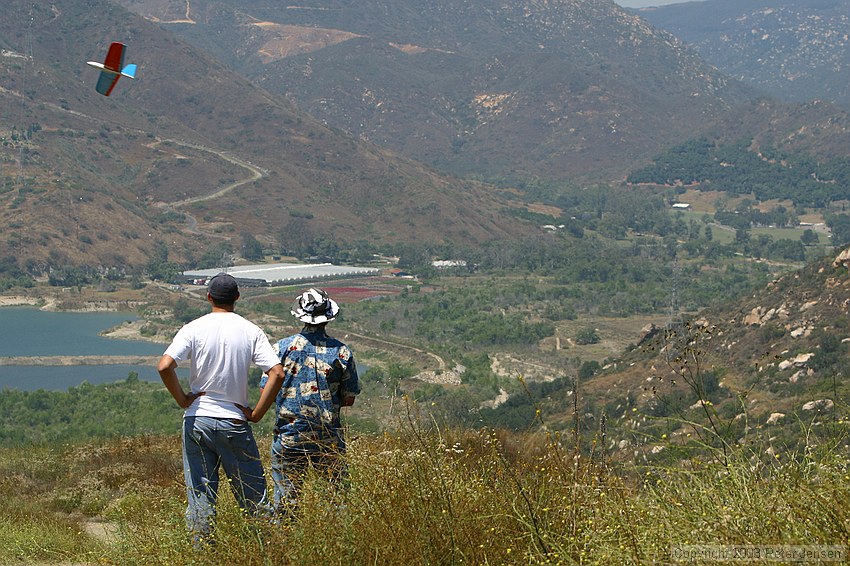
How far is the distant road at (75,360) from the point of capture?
51.5 m

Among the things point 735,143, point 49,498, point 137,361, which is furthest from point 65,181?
point 735,143

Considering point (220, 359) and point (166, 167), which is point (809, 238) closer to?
point (166, 167)

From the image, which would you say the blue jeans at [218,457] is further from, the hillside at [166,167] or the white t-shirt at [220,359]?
the hillside at [166,167]

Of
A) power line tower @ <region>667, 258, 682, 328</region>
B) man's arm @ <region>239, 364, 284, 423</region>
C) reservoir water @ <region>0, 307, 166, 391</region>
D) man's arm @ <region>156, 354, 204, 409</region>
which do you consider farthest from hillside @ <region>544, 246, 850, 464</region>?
power line tower @ <region>667, 258, 682, 328</region>

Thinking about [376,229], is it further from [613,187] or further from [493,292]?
[613,187]

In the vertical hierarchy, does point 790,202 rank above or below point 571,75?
below

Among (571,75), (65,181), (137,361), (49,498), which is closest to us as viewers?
(49,498)

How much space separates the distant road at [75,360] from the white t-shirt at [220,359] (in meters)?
46.3

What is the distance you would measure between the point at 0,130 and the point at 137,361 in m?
52.2

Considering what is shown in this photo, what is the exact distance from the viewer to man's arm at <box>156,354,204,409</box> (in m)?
5.94

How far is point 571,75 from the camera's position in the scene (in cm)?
19938

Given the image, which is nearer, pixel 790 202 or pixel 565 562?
pixel 565 562

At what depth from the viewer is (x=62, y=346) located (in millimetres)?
55750

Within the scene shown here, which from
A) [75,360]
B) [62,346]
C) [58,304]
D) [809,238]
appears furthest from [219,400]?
[809,238]
